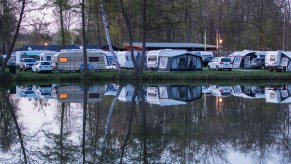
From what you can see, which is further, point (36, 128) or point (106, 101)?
point (106, 101)

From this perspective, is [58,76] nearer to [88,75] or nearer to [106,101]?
[88,75]

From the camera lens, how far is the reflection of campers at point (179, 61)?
41.3 m

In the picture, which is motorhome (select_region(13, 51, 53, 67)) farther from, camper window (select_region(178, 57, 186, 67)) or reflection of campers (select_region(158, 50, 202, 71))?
camper window (select_region(178, 57, 186, 67))

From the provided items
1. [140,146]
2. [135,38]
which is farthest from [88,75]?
[135,38]

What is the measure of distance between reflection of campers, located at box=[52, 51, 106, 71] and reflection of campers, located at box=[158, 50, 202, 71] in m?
5.26

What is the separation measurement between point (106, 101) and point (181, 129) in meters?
8.67

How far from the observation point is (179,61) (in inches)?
1649

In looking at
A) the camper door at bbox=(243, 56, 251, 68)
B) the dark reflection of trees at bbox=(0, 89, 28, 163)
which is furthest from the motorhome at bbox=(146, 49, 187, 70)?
the dark reflection of trees at bbox=(0, 89, 28, 163)

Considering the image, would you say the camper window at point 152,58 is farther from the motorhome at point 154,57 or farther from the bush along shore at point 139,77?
the bush along shore at point 139,77

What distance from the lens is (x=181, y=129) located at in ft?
44.1

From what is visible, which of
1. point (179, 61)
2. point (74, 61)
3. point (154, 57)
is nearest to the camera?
point (74, 61)

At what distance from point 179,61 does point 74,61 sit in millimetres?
8897

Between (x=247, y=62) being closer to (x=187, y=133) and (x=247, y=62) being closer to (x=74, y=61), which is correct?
(x=74, y=61)

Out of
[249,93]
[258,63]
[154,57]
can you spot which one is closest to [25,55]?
[154,57]
